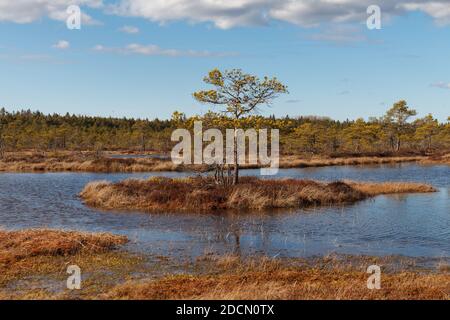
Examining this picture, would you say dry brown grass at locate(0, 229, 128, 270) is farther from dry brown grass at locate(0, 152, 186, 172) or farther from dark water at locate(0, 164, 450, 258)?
dry brown grass at locate(0, 152, 186, 172)

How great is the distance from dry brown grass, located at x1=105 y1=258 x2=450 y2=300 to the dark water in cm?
313

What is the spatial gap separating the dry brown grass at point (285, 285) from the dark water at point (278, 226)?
313 centimetres

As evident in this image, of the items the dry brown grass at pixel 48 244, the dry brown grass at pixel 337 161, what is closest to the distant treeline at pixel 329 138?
the dry brown grass at pixel 337 161

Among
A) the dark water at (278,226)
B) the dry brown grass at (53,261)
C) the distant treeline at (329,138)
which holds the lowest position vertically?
the dark water at (278,226)

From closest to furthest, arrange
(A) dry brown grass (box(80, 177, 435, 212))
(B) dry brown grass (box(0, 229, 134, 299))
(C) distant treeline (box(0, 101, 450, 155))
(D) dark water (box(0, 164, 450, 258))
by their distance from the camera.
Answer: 1. (B) dry brown grass (box(0, 229, 134, 299))
2. (D) dark water (box(0, 164, 450, 258))
3. (A) dry brown grass (box(80, 177, 435, 212))
4. (C) distant treeline (box(0, 101, 450, 155))

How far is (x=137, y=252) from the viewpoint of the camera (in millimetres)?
19062

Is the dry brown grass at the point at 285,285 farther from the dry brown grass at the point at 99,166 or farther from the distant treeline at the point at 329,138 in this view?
the distant treeline at the point at 329,138

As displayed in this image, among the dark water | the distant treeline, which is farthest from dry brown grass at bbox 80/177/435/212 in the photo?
the distant treeline

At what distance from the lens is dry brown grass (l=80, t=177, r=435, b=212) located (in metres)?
31.2

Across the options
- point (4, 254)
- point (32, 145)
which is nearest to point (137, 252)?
point (4, 254)

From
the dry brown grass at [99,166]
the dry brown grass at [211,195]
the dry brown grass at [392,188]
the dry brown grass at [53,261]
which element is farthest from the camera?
the dry brown grass at [99,166]

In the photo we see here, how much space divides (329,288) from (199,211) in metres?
17.3

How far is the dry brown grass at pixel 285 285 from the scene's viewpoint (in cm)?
1241

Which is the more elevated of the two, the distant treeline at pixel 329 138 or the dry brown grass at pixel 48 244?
the distant treeline at pixel 329 138
